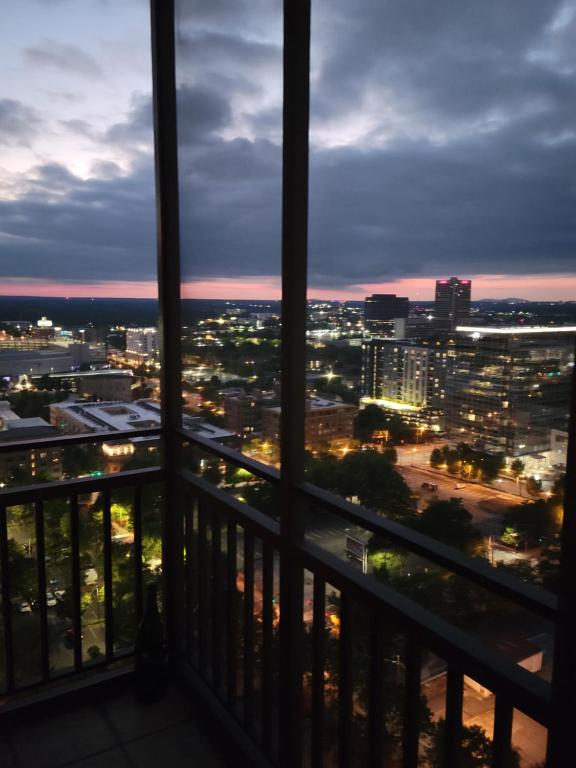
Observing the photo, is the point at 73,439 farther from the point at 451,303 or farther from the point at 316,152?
the point at 451,303

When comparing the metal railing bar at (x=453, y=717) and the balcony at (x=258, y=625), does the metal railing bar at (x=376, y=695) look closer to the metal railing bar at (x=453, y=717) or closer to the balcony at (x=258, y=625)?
the balcony at (x=258, y=625)

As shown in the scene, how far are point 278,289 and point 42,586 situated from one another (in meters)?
1.72

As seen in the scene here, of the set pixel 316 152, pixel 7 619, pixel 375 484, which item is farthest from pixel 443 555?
pixel 7 619

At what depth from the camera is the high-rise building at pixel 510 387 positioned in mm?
1002

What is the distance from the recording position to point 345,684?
1.60m

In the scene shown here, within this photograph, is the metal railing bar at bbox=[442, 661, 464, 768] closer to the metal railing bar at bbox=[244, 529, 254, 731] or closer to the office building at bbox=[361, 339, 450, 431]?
the office building at bbox=[361, 339, 450, 431]

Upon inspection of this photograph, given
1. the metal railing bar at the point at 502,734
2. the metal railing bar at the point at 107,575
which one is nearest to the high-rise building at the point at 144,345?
the metal railing bar at the point at 107,575

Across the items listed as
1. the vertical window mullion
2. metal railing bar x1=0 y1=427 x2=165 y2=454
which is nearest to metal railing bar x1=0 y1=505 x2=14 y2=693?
metal railing bar x1=0 y1=427 x2=165 y2=454

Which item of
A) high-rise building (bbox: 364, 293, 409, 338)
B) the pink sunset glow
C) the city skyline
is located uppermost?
the city skyline

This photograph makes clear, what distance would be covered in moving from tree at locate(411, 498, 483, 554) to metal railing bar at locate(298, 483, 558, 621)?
2 cm

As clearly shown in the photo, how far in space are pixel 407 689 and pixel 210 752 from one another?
1.21 m

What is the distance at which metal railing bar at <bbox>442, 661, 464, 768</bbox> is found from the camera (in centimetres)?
123

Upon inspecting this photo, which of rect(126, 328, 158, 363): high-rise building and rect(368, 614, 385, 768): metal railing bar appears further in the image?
Result: rect(126, 328, 158, 363): high-rise building

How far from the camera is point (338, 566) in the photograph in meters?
1.60
